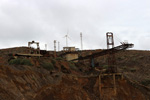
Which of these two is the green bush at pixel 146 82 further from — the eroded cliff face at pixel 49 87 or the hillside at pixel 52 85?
the eroded cliff face at pixel 49 87

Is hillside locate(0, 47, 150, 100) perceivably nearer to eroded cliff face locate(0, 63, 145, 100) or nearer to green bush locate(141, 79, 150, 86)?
eroded cliff face locate(0, 63, 145, 100)

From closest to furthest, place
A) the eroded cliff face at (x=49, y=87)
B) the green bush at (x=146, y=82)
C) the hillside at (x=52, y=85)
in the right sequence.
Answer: the eroded cliff face at (x=49, y=87), the hillside at (x=52, y=85), the green bush at (x=146, y=82)

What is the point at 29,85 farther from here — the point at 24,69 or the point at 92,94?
the point at 92,94

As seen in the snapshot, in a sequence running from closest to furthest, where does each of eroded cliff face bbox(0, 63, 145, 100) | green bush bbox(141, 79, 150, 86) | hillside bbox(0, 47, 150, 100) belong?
1. eroded cliff face bbox(0, 63, 145, 100)
2. hillside bbox(0, 47, 150, 100)
3. green bush bbox(141, 79, 150, 86)

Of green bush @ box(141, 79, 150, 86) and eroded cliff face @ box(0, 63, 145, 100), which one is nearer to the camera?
eroded cliff face @ box(0, 63, 145, 100)

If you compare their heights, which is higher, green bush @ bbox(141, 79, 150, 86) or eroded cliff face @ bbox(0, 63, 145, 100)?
eroded cliff face @ bbox(0, 63, 145, 100)

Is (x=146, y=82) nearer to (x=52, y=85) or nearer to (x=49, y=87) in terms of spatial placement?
(x=52, y=85)

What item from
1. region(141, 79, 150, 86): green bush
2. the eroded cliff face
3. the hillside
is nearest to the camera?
the eroded cliff face

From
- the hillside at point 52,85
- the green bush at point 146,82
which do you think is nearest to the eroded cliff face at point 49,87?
the hillside at point 52,85

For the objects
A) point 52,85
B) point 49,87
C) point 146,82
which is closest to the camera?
point 49,87

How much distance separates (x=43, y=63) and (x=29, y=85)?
1590 centimetres

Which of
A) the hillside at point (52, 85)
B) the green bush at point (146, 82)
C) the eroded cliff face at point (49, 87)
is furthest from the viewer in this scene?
the green bush at point (146, 82)

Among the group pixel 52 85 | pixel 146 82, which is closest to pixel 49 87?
pixel 52 85

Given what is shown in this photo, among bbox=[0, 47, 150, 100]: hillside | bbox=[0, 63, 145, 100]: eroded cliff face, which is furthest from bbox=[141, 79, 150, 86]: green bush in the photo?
bbox=[0, 63, 145, 100]: eroded cliff face
